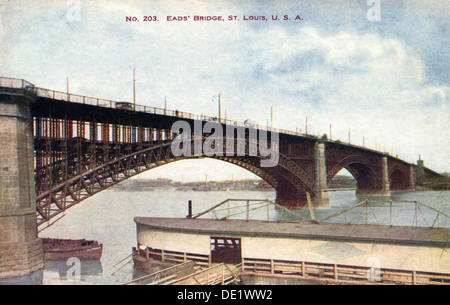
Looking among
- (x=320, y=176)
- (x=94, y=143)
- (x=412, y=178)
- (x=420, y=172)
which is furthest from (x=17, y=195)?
A: (x=412, y=178)

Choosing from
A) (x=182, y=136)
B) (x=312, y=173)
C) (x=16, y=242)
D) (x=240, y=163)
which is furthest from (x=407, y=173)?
(x=16, y=242)

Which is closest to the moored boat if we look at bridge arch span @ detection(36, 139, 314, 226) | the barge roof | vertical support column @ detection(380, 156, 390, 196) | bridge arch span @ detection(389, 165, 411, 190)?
bridge arch span @ detection(36, 139, 314, 226)

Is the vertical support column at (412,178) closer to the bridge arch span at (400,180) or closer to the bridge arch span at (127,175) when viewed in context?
the bridge arch span at (400,180)

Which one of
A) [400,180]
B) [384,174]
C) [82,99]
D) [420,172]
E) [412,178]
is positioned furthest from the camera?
[400,180]

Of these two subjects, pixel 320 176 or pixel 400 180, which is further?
pixel 400 180

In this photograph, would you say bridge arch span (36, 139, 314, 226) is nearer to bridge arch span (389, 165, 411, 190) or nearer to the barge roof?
the barge roof

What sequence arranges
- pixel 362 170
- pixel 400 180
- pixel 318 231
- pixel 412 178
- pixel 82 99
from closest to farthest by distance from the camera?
pixel 318 231 → pixel 82 99 → pixel 362 170 → pixel 412 178 → pixel 400 180

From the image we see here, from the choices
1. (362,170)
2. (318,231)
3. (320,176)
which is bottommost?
(362,170)

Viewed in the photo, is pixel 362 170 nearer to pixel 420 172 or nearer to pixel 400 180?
pixel 420 172
